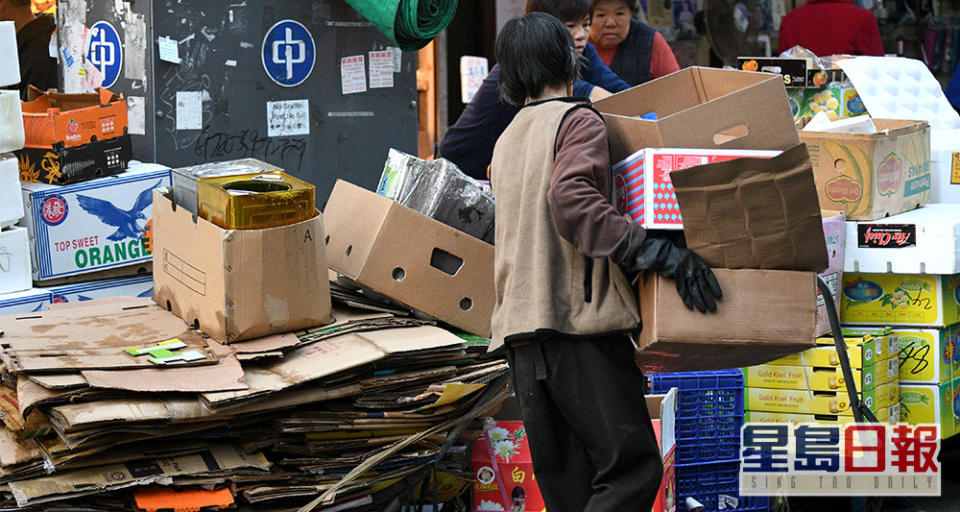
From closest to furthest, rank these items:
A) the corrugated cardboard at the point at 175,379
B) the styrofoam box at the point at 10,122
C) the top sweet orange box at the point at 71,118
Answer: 1. the corrugated cardboard at the point at 175,379
2. the styrofoam box at the point at 10,122
3. the top sweet orange box at the point at 71,118

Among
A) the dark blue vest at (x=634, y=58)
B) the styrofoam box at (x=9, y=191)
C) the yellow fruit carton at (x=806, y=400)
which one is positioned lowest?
the yellow fruit carton at (x=806, y=400)

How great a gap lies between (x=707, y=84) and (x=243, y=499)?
203 centimetres

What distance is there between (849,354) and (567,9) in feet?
5.95

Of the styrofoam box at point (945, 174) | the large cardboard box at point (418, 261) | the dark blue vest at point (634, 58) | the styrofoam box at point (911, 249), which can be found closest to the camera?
the large cardboard box at point (418, 261)

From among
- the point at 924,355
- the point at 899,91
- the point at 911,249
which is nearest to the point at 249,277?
the point at 911,249

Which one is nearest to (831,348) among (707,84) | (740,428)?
(740,428)

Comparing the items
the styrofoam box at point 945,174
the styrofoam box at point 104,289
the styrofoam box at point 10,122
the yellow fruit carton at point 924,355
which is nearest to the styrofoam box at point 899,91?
the styrofoam box at point 945,174

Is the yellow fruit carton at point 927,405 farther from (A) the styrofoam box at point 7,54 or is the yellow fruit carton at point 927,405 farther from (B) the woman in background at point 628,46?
(A) the styrofoam box at point 7,54

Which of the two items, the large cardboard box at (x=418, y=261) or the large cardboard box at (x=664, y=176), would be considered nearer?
the large cardboard box at (x=664, y=176)

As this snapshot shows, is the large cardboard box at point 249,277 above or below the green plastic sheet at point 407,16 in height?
below

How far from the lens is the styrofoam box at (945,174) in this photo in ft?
18.2

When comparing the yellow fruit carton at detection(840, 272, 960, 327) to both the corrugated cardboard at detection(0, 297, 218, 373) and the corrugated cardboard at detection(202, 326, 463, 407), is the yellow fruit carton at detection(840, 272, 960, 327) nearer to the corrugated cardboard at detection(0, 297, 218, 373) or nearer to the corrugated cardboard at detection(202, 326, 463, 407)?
the corrugated cardboard at detection(202, 326, 463, 407)

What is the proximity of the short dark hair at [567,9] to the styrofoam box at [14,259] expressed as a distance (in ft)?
7.17

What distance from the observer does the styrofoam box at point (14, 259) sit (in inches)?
176
